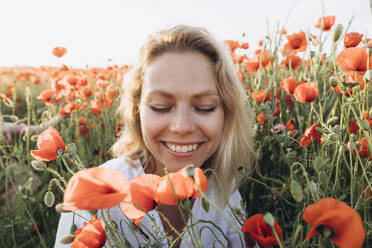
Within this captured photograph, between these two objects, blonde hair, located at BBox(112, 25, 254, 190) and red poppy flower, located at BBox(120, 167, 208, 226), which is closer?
red poppy flower, located at BBox(120, 167, 208, 226)

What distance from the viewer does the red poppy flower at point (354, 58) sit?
95cm

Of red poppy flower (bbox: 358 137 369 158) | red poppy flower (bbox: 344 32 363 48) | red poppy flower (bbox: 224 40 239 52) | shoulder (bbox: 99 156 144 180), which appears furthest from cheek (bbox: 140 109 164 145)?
red poppy flower (bbox: 224 40 239 52)

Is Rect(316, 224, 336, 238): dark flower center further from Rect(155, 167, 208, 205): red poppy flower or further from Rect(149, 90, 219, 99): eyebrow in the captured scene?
Rect(149, 90, 219, 99): eyebrow

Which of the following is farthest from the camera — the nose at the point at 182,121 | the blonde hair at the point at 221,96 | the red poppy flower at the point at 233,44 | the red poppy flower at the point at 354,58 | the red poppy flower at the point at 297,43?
the red poppy flower at the point at 233,44

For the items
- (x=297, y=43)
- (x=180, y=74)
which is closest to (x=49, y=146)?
(x=180, y=74)

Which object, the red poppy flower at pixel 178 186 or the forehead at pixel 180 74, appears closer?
the red poppy flower at pixel 178 186

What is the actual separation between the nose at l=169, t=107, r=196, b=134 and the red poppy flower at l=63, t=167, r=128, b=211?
Result: 0.55m

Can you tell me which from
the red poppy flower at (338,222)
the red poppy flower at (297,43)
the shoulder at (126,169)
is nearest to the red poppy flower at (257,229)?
the red poppy flower at (338,222)

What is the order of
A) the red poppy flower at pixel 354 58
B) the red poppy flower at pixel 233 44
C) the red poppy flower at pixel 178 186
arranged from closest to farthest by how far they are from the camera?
1. the red poppy flower at pixel 178 186
2. the red poppy flower at pixel 354 58
3. the red poppy flower at pixel 233 44

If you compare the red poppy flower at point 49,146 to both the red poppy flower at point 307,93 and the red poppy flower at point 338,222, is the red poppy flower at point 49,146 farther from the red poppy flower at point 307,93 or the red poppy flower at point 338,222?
the red poppy flower at point 307,93

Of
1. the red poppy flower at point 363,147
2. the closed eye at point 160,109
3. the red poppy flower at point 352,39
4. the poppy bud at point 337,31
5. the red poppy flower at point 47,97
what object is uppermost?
the poppy bud at point 337,31

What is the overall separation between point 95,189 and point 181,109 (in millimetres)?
632

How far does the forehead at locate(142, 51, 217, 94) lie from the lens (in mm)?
1134

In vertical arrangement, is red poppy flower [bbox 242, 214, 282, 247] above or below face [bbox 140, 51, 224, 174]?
below
